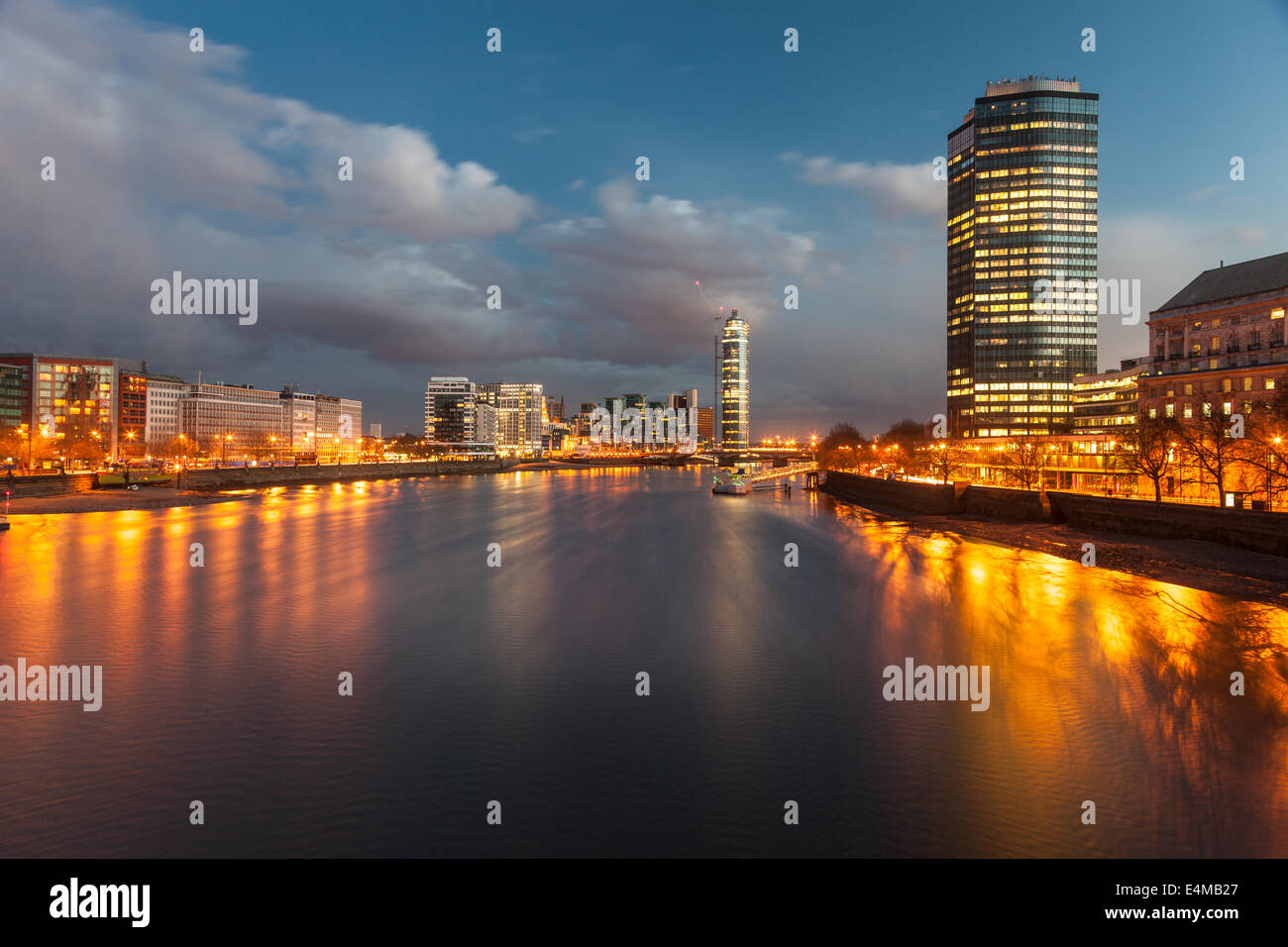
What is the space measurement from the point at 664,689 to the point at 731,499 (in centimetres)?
7650

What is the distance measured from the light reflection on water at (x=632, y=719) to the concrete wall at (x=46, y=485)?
51620mm

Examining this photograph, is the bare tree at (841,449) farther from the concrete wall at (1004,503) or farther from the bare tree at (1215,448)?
the bare tree at (1215,448)

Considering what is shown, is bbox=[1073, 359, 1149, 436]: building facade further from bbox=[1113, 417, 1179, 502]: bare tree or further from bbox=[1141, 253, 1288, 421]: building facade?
bbox=[1113, 417, 1179, 502]: bare tree

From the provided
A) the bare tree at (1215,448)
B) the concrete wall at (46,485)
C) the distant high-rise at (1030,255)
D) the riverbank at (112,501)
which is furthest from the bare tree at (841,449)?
the concrete wall at (46,485)

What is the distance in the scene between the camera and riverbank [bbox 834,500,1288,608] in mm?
26625

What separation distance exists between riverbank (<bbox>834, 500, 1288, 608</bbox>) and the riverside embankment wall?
588mm

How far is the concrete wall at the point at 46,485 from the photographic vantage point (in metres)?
66.1

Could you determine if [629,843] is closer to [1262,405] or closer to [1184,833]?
[1184,833]

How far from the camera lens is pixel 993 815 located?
30.8ft

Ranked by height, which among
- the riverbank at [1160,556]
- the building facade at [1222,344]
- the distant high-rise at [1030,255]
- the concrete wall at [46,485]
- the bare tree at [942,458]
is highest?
the distant high-rise at [1030,255]

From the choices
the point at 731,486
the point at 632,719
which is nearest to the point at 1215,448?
the point at 632,719

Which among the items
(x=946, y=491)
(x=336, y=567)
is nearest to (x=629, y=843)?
(x=336, y=567)

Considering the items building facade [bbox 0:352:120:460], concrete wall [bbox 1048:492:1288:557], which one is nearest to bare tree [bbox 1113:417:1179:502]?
A: concrete wall [bbox 1048:492:1288:557]

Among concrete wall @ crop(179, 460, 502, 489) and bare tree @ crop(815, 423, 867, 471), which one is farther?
bare tree @ crop(815, 423, 867, 471)
